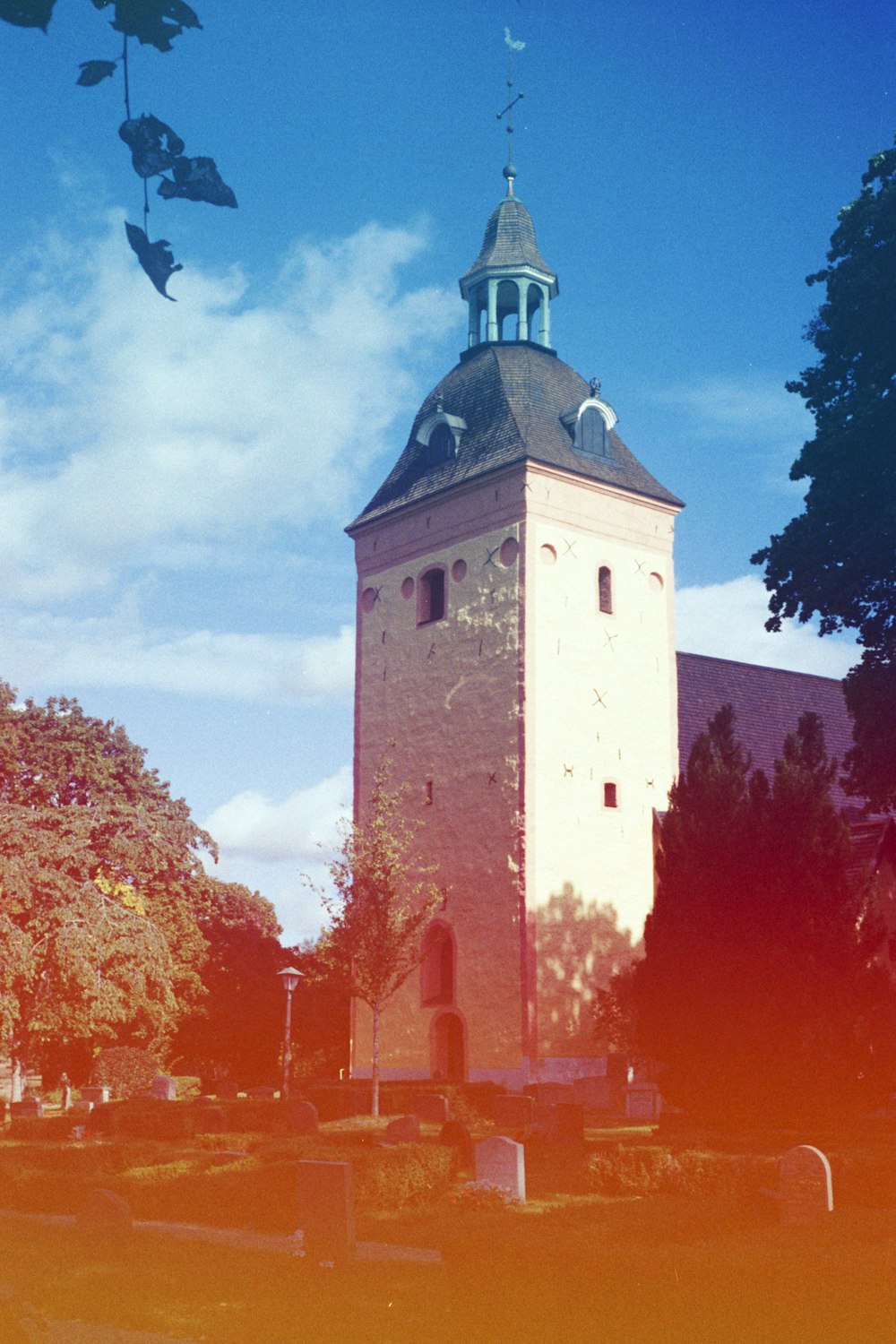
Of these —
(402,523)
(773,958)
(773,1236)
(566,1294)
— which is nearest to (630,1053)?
(773,958)

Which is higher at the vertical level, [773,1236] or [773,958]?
[773,958]

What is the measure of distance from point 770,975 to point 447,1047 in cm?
1677

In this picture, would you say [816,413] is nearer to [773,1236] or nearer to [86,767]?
[773,1236]

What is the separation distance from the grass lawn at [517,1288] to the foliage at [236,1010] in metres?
36.0

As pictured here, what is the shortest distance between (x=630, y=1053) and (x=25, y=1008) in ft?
49.1

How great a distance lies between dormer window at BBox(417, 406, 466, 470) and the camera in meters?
42.8

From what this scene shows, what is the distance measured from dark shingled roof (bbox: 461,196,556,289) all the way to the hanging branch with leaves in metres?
41.7

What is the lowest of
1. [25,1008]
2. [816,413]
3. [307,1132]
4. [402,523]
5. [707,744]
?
[307,1132]

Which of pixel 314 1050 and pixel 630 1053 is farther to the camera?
pixel 314 1050

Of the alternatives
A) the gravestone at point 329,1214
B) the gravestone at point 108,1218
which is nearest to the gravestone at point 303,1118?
the gravestone at point 329,1214

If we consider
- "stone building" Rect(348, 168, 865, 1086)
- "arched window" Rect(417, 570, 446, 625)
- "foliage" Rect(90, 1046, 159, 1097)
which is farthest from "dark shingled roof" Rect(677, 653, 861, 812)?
"foliage" Rect(90, 1046, 159, 1097)

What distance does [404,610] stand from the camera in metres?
43.2

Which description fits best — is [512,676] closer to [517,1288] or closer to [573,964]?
[573,964]

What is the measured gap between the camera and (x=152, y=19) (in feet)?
11.9
